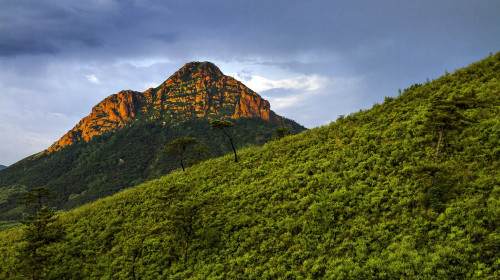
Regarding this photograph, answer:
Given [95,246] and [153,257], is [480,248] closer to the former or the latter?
[153,257]

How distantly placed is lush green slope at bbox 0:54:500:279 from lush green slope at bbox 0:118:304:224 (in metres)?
98.6

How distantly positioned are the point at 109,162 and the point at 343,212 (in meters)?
167

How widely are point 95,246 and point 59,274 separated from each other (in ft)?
10.7

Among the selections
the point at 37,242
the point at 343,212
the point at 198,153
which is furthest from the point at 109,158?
the point at 343,212

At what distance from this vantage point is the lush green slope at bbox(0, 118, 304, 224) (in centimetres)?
12800

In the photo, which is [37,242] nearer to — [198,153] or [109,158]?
[198,153]

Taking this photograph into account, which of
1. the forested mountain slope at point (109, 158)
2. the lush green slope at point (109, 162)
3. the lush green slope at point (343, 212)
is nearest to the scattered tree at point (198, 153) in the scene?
the lush green slope at point (343, 212)

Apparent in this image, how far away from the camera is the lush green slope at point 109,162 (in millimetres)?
128000

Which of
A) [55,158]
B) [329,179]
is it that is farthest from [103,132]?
[329,179]

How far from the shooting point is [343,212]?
15477mm

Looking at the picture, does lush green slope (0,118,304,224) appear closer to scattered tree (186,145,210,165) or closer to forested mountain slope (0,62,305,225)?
forested mountain slope (0,62,305,225)

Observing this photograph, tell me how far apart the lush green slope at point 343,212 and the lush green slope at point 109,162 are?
98648mm

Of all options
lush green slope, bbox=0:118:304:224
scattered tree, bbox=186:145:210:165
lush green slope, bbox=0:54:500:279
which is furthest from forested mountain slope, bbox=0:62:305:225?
lush green slope, bbox=0:54:500:279

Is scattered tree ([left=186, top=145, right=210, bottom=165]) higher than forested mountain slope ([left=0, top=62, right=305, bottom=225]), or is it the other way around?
forested mountain slope ([left=0, top=62, right=305, bottom=225])
